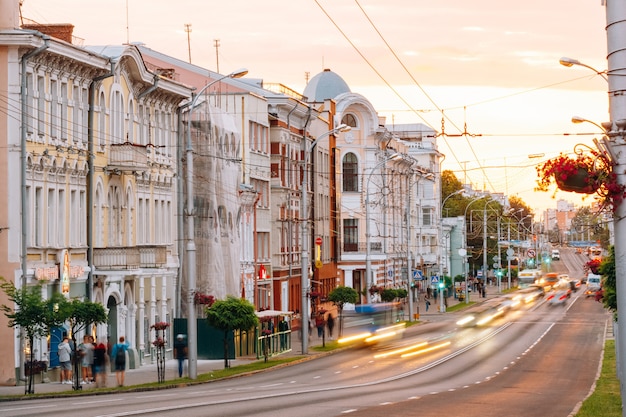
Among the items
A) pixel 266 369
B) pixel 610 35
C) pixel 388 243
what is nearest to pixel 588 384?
pixel 266 369

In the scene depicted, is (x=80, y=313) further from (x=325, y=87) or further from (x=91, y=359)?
(x=325, y=87)

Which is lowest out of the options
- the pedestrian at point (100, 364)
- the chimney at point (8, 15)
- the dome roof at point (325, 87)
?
the pedestrian at point (100, 364)

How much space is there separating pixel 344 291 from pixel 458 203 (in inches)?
4440

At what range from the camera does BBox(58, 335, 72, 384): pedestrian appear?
3894 cm

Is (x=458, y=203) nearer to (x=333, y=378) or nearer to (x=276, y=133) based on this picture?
(x=276, y=133)

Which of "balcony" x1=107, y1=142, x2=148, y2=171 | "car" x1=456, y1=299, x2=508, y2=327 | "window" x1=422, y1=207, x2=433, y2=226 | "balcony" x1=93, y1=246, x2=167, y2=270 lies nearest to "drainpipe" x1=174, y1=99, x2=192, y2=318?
"balcony" x1=93, y1=246, x2=167, y2=270

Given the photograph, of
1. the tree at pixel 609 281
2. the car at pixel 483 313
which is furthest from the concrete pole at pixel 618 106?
the car at pixel 483 313

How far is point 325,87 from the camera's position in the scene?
4210 inches

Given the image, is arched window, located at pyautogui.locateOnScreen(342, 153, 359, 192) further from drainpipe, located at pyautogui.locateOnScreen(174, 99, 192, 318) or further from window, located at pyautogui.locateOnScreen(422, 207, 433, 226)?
drainpipe, located at pyautogui.locateOnScreen(174, 99, 192, 318)

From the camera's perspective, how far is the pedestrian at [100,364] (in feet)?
120

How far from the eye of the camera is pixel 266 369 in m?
46.0

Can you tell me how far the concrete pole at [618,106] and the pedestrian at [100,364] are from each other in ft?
86.5

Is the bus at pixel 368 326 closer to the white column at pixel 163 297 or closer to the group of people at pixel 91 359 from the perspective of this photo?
the white column at pixel 163 297

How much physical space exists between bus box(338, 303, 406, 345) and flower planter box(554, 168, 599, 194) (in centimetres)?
4999
